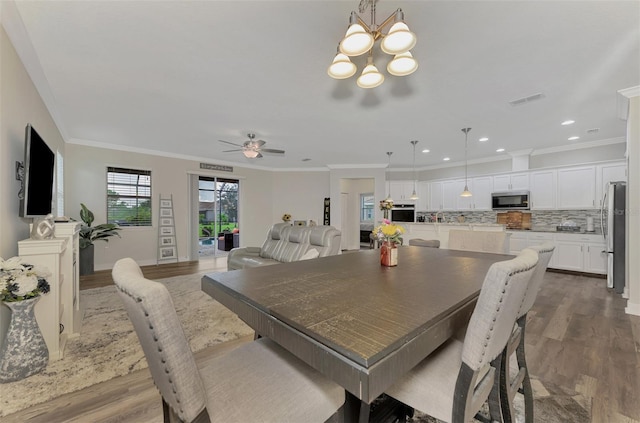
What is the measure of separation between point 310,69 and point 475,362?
8.86ft

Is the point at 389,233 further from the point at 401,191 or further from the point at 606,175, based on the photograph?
the point at 401,191

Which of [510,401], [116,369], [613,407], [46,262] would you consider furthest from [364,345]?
[46,262]

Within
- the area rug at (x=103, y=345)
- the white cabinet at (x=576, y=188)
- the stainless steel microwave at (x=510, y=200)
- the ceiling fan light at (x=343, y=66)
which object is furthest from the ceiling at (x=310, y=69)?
the area rug at (x=103, y=345)

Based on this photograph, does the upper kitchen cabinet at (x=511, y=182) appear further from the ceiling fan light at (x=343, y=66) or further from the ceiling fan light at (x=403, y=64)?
the ceiling fan light at (x=343, y=66)

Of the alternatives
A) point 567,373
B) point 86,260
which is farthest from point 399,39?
point 86,260

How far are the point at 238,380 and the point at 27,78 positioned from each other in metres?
3.59

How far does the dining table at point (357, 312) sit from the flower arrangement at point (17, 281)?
4.72ft

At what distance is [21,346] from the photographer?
1831 millimetres

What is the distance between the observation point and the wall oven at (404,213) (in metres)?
7.68

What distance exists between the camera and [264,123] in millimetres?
4199

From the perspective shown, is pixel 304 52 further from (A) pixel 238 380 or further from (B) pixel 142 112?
(B) pixel 142 112

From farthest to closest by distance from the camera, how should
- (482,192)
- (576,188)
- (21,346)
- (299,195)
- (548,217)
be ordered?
1. (299,195)
2. (482,192)
3. (548,217)
4. (576,188)
5. (21,346)

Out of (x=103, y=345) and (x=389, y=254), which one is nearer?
(x=389, y=254)

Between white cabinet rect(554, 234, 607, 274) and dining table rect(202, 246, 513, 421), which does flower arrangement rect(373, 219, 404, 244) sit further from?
white cabinet rect(554, 234, 607, 274)
